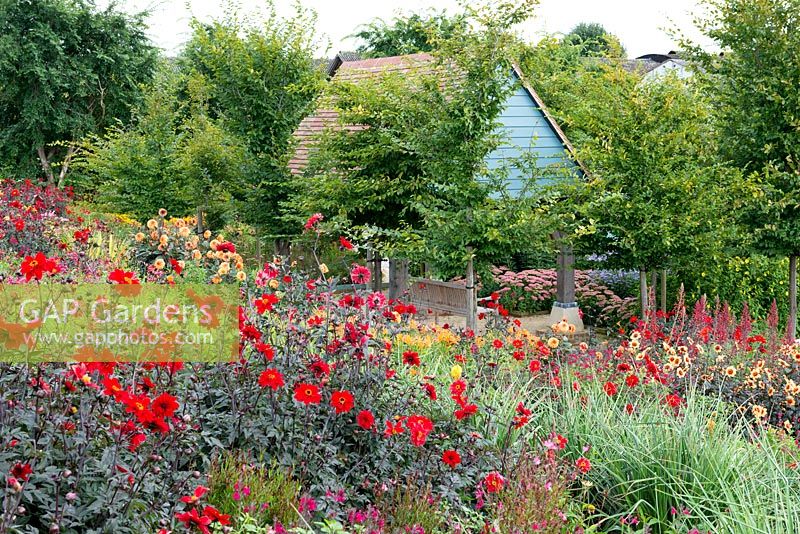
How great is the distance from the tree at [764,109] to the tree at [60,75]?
16255mm

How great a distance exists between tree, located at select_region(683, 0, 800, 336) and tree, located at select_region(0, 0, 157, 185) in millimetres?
16255

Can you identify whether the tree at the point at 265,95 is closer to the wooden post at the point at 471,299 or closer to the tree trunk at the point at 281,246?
the tree trunk at the point at 281,246

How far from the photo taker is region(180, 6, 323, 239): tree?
1251 cm

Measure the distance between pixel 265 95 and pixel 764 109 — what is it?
7182 millimetres

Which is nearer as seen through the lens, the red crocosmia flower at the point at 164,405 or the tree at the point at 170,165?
the red crocosmia flower at the point at 164,405

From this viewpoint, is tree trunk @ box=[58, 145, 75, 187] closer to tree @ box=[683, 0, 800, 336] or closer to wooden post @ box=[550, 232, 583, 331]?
wooden post @ box=[550, 232, 583, 331]

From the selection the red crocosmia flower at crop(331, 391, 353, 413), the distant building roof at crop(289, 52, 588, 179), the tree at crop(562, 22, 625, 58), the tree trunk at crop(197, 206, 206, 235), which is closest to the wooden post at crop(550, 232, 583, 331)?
the distant building roof at crop(289, 52, 588, 179)

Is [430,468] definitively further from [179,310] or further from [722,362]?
[722,362]

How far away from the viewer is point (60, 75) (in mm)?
22203

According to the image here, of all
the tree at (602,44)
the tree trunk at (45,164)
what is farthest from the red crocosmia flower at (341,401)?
the tree trunk at (45,164)

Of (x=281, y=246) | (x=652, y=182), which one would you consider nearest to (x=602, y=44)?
(x=652, y=182)

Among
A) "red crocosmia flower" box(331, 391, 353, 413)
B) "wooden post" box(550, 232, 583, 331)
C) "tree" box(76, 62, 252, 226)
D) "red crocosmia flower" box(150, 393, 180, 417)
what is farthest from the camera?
"tree" box(76, 62, 252, 226)

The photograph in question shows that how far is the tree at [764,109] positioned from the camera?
9.34m

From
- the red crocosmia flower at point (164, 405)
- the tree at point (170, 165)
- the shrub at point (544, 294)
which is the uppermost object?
the tree at point (170, 165)
